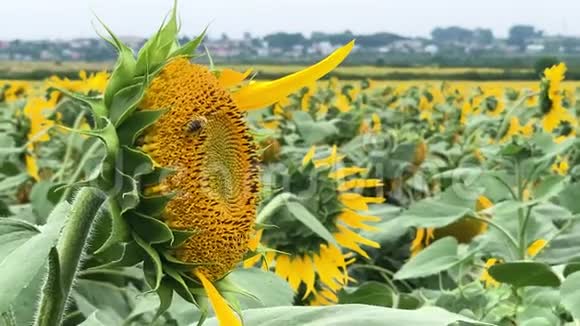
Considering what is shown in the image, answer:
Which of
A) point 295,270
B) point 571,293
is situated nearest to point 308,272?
point 295,270

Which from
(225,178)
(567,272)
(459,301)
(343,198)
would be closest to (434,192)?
(343,198)

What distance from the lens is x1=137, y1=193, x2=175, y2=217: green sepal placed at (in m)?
0.91

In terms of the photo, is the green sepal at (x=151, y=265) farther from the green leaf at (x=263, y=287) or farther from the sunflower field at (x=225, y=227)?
the green leaf at (x=263, y=287)

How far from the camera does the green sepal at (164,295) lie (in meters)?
0.94

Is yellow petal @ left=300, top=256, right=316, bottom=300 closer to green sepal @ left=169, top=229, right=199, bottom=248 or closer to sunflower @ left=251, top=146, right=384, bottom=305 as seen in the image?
sunflower @ left=251, top=146, right=384, bottom=305

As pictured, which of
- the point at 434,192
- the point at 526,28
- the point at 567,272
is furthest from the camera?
the point at 526,28

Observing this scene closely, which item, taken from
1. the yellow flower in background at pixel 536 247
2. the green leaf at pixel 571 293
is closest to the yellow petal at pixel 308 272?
the yellow flower in background at pixel 536 247

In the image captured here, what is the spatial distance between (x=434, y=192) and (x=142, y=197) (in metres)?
2.95

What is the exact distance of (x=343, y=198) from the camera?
215 cm

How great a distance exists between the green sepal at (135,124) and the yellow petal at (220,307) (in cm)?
15

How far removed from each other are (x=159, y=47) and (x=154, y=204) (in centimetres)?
16

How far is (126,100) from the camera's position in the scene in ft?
A: 3.07

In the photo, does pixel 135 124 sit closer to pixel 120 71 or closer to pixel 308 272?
pixel 120 71

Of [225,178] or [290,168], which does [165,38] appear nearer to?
[225,178]
